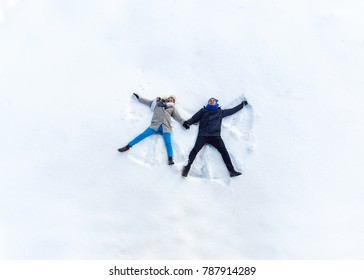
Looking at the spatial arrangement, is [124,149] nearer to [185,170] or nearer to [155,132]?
[155,132]

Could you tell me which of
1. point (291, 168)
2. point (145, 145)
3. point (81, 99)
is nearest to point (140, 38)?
point (81, 99)

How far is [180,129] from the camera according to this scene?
7.25 m

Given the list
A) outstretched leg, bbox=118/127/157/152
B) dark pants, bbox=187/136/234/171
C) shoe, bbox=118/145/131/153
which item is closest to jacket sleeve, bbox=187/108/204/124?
dark pants, bbox=187/136/234/171

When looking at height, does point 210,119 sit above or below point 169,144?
above

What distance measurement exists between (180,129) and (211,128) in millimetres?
658

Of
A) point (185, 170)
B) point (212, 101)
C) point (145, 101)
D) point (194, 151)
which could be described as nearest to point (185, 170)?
point (185, 170)

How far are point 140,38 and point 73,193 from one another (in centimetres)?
370

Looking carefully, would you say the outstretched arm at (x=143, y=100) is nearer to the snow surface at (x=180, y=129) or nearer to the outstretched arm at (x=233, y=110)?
the snow surface at (x=180, y=129)

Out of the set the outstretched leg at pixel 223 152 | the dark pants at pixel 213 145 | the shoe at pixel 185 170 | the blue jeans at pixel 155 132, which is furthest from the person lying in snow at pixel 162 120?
the outstretched leg at pixel 223 152

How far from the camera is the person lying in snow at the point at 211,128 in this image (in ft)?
22.7

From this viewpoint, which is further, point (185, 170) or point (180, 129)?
point (180, 129)

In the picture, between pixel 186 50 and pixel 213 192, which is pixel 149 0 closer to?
pixel 186 50

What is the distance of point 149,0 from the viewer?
26.6ft

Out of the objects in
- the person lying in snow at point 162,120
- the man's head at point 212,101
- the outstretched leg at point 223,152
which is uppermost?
the man's head at point 212,101
